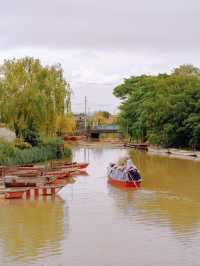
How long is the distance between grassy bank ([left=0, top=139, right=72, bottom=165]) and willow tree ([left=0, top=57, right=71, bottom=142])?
206 cm

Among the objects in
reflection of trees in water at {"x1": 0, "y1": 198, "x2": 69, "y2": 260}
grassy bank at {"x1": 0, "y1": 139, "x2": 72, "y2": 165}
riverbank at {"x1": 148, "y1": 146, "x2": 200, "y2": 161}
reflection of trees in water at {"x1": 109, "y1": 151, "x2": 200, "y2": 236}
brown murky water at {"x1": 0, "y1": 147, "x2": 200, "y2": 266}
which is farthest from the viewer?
riverbank at {"x1": 148, "y1": 146, "x2": 200, "y2": 161}

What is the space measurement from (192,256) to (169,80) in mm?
64544

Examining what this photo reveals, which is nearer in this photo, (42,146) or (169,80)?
(42,146)

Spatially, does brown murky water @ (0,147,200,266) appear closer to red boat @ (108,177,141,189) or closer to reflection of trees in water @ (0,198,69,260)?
reflection of trees in water @ (0,198,69,260)

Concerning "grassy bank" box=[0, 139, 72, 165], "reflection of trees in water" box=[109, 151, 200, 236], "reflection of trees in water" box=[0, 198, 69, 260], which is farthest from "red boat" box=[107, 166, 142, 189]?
"grassy bank" box=[0, 139, 72, 165]

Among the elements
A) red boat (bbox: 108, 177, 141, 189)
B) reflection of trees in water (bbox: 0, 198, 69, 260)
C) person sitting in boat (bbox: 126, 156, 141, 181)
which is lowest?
reflection of trees in water (bbox: 0, 198, 69, 260)

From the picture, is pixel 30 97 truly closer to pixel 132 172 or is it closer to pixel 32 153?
pixel 32 153

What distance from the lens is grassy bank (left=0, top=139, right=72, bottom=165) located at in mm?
52125

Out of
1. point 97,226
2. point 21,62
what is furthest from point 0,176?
point 21,62

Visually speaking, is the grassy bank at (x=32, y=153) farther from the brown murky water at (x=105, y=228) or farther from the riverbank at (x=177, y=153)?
the riverbank at (x=177, y=153)

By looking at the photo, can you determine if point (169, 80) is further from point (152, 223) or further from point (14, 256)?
point (14, 256)

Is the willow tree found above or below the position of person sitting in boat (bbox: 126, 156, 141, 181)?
above

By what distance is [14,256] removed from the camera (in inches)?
904

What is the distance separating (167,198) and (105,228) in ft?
33.6
